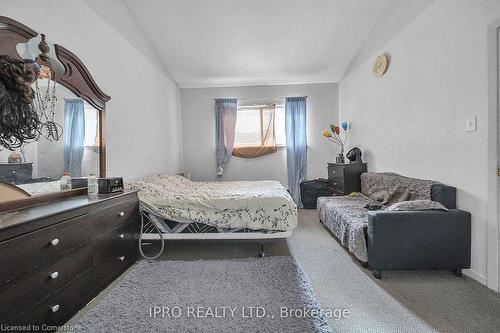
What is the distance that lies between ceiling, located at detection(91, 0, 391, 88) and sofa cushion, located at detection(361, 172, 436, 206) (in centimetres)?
214

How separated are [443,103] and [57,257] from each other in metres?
3.16

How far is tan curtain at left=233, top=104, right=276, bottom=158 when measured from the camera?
15.3 feet

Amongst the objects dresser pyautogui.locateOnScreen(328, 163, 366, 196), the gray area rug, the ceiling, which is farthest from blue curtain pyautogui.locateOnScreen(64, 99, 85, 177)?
dresser pyautogui.locateOnScreen(328, 163, 366, 196)

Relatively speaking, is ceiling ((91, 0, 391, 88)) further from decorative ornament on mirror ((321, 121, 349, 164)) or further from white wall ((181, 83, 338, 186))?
decorative ornament on mirror ((321, 121, 349, 164))

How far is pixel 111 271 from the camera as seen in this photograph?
1.76 m

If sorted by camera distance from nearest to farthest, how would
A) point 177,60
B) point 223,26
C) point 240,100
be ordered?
point 223,26 < point 177,60 < point 240,100

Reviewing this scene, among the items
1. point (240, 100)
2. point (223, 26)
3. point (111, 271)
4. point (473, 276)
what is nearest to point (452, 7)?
point (473, 276)

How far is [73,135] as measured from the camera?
6.30ft

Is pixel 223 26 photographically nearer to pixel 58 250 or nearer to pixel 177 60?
pixel 177 60

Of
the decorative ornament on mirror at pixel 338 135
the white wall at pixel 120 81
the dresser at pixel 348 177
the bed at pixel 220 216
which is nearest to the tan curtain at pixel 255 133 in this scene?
the decorative ornament on mirror at pixel 338 135

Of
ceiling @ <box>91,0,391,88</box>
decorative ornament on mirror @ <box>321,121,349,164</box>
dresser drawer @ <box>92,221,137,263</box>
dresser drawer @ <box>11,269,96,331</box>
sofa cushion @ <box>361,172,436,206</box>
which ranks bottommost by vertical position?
dresser drawer @ <box>11,269,96,331</box>

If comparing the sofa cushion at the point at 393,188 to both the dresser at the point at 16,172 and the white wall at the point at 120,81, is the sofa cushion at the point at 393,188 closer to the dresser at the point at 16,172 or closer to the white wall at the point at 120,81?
the white wall at the point at 120,81

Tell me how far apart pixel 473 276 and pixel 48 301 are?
289 centimetres

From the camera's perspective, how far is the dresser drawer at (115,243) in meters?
1.62
